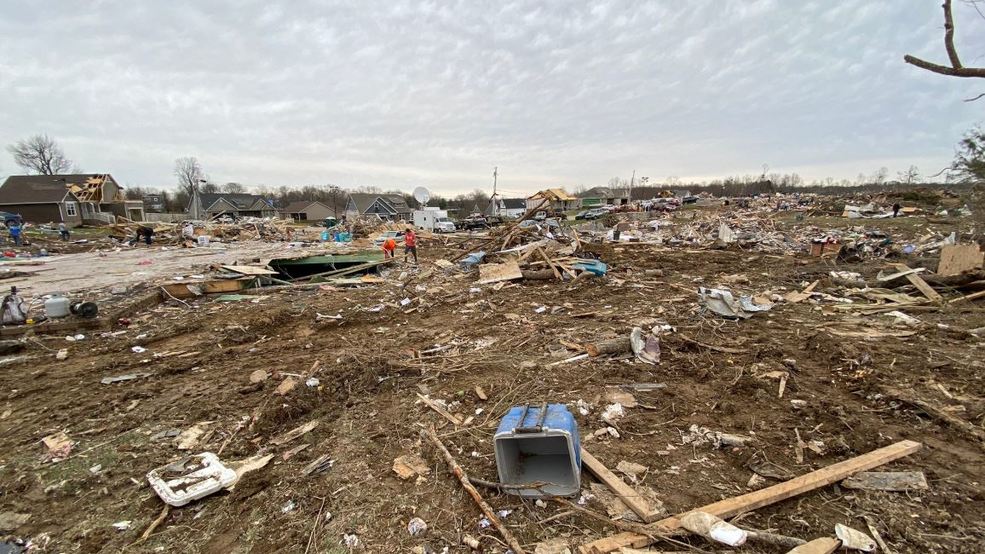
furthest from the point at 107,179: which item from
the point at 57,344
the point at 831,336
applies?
the point at 831,336

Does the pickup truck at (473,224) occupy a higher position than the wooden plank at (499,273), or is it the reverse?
the pickup truck at (473,224)

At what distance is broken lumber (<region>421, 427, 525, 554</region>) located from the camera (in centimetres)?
238

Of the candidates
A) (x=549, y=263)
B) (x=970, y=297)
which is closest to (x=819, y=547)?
(x=970, y=297)

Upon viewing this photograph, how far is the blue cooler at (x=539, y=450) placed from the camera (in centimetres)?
267

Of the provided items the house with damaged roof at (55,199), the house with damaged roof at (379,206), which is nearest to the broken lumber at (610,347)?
the house with damaged roof at (55,199)

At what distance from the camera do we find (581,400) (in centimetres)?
410

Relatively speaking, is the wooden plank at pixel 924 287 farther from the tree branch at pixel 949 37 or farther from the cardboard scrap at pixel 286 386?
the cardboard scrap at pixel 286 386

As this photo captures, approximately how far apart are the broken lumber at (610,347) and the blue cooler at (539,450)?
225 centimetres

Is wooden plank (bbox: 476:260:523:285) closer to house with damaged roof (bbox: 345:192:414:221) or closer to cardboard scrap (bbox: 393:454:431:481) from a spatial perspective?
cardboard scrap (bbox: 393:454:431:481)

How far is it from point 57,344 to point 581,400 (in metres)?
8.02

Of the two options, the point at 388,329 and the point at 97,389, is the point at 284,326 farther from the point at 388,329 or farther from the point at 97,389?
the point at 97,389

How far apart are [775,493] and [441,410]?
278 centimetres

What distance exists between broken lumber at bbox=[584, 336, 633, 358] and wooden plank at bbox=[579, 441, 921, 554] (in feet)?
8.20

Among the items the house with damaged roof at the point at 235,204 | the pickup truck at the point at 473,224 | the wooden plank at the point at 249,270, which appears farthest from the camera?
the house with damaged roof at the point at 235,204
